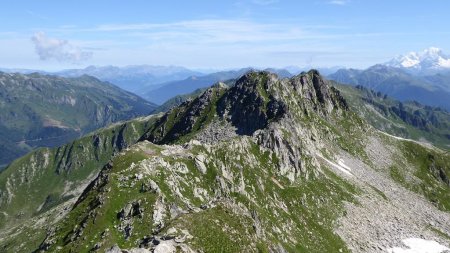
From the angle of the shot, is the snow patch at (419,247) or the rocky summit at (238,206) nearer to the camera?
the rocky summit at (238,206)

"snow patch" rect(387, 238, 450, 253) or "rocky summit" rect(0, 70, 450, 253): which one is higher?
"rocky summit" rect(0, 70, 450, 253)

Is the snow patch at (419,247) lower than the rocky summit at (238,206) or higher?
lower

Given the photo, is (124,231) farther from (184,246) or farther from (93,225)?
(184,246)

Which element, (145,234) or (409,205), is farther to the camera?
(409,205)

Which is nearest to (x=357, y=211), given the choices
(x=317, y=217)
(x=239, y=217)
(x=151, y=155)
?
(x=317, y=217)

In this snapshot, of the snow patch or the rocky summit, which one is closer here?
the rocky summit

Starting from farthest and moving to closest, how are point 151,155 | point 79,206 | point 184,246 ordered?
point 151,155 → point 79,206 → point 184,246

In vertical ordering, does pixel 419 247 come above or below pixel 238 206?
below

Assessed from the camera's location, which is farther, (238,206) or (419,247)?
(419,247)
